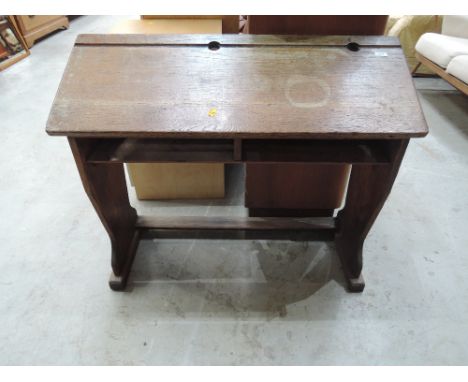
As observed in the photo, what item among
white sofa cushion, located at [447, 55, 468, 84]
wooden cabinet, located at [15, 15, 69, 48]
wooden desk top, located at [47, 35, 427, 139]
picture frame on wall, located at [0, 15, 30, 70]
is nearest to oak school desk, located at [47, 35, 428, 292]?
wooden desk top, located at [47, 35, 427, 139]

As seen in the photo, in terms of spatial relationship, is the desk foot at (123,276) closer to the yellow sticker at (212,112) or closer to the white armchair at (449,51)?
the yellow sticker at (212,112)

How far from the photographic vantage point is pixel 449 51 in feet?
9.75

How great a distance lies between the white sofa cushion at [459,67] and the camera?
2779mm

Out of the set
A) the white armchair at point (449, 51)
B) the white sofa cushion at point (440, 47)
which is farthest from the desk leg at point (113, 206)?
the white sofa cushion at point (440, 47)

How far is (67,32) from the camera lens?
5.03 meters

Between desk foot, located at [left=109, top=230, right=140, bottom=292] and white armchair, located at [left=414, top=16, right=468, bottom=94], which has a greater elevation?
white armchair, located at [left=414, top=16, right=468, bottom=94]

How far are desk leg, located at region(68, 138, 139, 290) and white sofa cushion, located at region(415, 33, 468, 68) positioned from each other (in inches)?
113

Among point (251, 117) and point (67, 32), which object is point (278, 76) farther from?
point (67, 32)

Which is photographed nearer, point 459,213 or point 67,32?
point 459,213

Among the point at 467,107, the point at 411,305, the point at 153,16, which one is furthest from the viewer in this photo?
the point at 467,107

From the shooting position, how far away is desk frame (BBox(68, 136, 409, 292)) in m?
1.26

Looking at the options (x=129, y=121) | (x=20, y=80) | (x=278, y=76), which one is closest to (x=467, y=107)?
(x=278, y=76)

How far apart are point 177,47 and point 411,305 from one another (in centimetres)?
149

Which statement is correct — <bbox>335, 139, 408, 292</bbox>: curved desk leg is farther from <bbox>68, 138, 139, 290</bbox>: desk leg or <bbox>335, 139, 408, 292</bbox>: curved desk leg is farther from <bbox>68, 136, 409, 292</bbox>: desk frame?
<bbox>68, 138, 139, 290</bbox>: desk leg
